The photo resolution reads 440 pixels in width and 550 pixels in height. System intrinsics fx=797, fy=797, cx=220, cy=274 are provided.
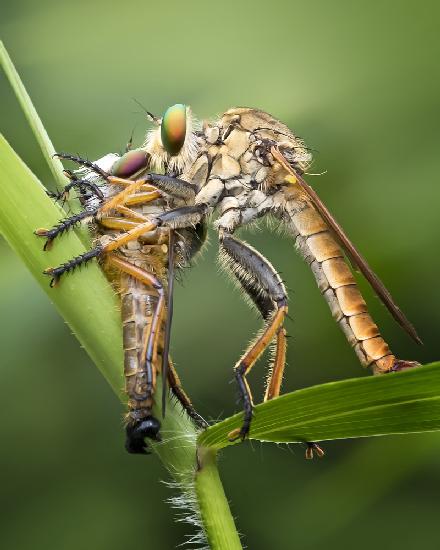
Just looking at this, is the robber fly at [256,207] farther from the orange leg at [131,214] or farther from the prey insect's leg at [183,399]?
the prey insect's leg at [183,399]

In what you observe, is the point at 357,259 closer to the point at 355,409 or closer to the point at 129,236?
the point at 129,236

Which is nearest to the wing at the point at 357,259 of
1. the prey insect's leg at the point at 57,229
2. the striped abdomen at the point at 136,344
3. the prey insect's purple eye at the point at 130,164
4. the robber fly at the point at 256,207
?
the robber fly at the point at 256,207

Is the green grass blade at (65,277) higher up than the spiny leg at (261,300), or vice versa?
the green grass blade at (65,277)

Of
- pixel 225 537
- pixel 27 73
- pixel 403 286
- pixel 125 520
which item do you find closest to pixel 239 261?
pixel 403 286

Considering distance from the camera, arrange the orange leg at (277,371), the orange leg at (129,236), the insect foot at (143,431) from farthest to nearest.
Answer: the orange leg at (277,371) < the orange leg at (129,236) < the insect foot at (143,431)

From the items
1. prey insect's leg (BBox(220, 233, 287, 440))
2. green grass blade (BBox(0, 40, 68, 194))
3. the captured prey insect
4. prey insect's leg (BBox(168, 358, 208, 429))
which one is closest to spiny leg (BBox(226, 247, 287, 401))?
prey insect's leg (BBox(220, 233, 287, 440))

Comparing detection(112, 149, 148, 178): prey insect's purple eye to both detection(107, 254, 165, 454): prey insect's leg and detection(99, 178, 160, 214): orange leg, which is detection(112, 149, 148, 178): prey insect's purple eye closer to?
detection(99, 178, 160, 214): orange leg

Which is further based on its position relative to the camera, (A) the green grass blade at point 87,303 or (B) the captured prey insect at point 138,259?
(B) the captured prey insect at point 138,259
